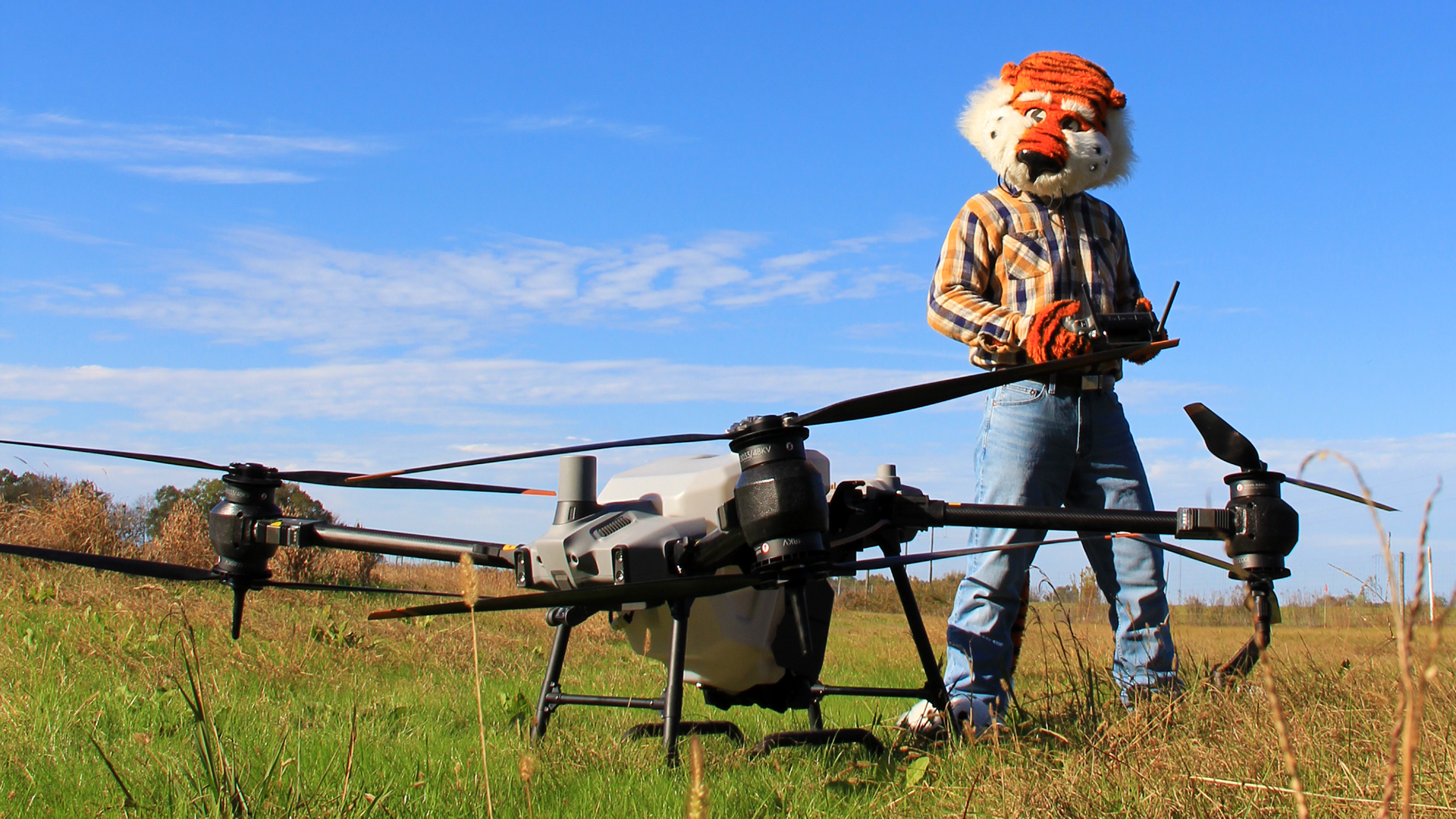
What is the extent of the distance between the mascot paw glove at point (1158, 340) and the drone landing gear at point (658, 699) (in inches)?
77.8

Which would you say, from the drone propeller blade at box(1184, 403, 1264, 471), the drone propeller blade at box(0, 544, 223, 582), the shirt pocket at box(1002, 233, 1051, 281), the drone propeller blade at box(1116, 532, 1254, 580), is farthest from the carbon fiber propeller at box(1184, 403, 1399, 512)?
the drone propeller blade at box(0, 544, 223, 582)

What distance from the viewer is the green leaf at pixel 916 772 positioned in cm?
296

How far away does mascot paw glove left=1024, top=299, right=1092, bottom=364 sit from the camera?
387 cm

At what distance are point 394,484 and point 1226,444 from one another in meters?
2.65

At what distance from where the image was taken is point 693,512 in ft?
10.7

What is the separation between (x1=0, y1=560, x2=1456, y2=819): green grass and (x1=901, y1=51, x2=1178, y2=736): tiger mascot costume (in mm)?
225

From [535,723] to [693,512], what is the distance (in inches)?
49.2

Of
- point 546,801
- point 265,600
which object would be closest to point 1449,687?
point 546,801

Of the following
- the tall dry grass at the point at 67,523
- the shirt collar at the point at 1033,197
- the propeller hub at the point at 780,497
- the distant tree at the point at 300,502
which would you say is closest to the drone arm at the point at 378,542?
the propeller hub at the point at 780,497

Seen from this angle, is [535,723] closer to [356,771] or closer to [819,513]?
[356,771]

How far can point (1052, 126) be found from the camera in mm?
4859

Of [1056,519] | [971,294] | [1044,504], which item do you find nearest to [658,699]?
[1056,519]

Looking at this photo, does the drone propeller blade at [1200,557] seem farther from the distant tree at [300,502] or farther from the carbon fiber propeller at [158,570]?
the distant tree at [300,502]

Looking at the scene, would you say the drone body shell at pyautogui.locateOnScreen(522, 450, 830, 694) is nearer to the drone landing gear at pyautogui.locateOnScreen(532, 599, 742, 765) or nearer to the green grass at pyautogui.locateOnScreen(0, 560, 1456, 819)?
the drone landing gear at pyautogui.locateOnScreen(532, 599, 742, 765)
